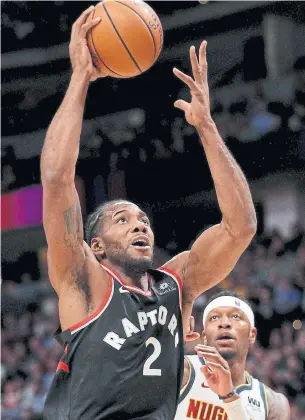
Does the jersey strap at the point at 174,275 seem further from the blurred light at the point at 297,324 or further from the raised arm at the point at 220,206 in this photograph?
the blurred light at the point at 297,324

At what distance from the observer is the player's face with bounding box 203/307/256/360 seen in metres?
6.03

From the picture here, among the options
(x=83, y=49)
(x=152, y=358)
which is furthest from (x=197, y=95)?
(x=152, y=358)

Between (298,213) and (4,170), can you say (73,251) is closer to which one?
(298,213)

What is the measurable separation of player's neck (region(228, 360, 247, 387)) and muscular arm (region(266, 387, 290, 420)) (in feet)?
0.76

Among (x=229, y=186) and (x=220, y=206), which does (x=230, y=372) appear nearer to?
(x=220, y=206)

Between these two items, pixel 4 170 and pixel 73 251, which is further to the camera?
pixel 4 170

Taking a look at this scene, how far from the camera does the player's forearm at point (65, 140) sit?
12.5 feet

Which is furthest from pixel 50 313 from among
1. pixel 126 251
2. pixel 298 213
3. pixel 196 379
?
pixel 126 251

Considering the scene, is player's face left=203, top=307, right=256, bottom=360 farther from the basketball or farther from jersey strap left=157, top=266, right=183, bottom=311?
the basketball

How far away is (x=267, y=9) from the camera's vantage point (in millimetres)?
17375

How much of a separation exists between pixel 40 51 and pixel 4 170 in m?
3.22

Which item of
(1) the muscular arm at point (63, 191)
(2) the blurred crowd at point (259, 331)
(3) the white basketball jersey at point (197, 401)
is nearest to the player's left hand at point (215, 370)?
(3) the white basketball jersey at point (197, 401)

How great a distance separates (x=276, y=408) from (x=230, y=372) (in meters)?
0.84

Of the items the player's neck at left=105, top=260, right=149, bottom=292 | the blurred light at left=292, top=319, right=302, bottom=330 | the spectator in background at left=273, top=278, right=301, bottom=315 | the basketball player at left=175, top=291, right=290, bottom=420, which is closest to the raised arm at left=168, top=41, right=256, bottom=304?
the player's neck at left=105, top=260, right=149, bottom=292
